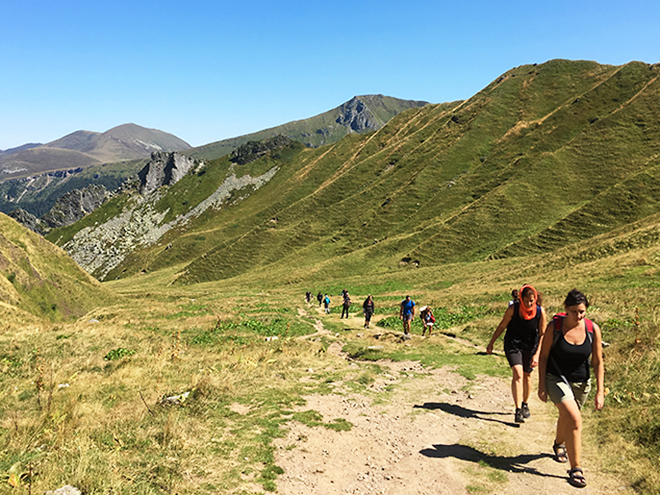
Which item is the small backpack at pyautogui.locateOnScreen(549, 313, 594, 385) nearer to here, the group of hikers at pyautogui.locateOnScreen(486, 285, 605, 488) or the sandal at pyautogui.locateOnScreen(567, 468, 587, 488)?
the group of hikers at pyautogui.locateOnScreen(486, 285, 605, 488)

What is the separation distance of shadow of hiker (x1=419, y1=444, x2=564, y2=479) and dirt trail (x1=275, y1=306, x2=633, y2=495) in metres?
0.02

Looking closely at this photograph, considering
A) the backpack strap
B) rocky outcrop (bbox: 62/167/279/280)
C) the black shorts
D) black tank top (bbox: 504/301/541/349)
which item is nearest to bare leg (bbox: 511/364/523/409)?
the black shorts

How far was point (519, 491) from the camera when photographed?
6.34m

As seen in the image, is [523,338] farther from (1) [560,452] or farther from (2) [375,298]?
(2) [375,298]

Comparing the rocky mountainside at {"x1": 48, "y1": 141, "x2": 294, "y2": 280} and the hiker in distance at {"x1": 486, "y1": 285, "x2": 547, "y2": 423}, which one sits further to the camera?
the rocky mountainside at {"x1": 48, "y1": 141, "x2": 294, "y2": 280}

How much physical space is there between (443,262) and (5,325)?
62.2 m

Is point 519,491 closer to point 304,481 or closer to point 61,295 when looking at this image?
point 304,481

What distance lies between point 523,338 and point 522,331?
0.60 ft

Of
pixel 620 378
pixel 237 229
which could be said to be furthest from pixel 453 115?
pixel 620 378

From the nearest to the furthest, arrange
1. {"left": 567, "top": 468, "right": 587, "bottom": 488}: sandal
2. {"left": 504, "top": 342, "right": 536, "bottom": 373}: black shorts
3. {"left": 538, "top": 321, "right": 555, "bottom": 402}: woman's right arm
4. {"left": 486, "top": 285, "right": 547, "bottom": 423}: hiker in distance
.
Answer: {"left": 567, "top": 468, "right": 587, "bottom": 488}: sandal
{"left": 538, "top": 321, "right": 555, "bottom": 402}: woman's right arm
{"left": 486, "top": 285, "right": 547, "bottom": 423}: hiker in distance
{"left": 504, "top": 342, "right": 536, "bottom": 373}: black shorts

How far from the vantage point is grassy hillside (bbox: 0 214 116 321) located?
2930 cm

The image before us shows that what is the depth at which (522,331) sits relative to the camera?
30.2ft

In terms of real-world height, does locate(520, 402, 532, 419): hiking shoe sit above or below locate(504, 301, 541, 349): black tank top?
below

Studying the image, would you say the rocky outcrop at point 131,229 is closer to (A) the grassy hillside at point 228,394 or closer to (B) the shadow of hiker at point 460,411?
(A) the grassy hillside at point 228,394
